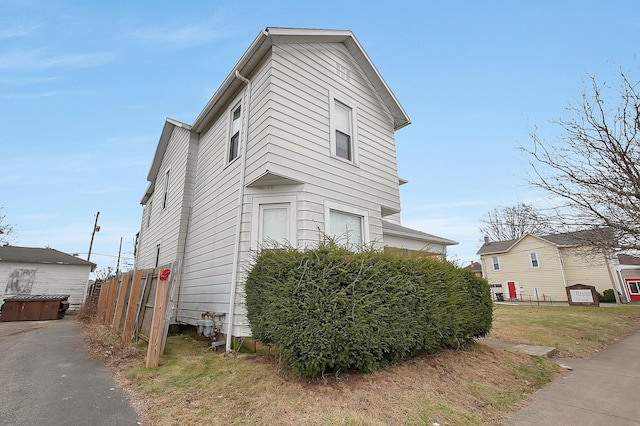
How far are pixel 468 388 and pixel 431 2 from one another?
40.2 ft

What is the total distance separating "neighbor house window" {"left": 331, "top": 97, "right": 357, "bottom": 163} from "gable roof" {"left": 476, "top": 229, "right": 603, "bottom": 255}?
8.52 metres

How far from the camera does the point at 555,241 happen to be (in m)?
26.6

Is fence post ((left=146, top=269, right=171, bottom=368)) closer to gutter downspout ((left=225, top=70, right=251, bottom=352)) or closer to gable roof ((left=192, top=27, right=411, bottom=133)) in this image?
gutter downspout ((left=225, top=70, right=251, bottom=352))

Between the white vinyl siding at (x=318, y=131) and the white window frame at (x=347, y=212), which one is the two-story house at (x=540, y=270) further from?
the white window frame at (x=347, y=212)

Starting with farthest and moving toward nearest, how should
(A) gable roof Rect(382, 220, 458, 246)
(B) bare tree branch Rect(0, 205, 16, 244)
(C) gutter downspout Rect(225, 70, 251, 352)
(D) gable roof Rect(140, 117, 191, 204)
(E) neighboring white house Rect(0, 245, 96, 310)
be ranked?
(B) bare tree branch Rect(0, 205, 16, 244)
(E) neighboring white house Rect(0, 245, 96, 310)
(A) gable roof Rect(382, 220, 458, 246)
(D) gable roof Rect(140, 117, 191, 204)
(C) gutter downspout Rect(225, 70, 251, 352)

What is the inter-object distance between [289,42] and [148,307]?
6.86 meters

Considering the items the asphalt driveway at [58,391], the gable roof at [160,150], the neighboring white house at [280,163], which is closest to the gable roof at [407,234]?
the neighboring white house at [280,163]

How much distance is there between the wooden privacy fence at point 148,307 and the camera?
514 centimetres

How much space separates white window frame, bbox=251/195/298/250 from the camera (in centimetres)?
644

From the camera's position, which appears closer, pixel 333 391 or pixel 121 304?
pixel 333 391

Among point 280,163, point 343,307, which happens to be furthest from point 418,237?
point 343,307

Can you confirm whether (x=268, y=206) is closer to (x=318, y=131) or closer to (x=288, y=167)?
(x=288, y=167)

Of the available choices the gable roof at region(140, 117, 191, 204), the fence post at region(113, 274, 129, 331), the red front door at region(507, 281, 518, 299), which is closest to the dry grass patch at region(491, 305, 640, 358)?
the fence post at region(113, 274, 129, 331)

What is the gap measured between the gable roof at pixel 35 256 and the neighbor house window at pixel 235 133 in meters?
19.5
